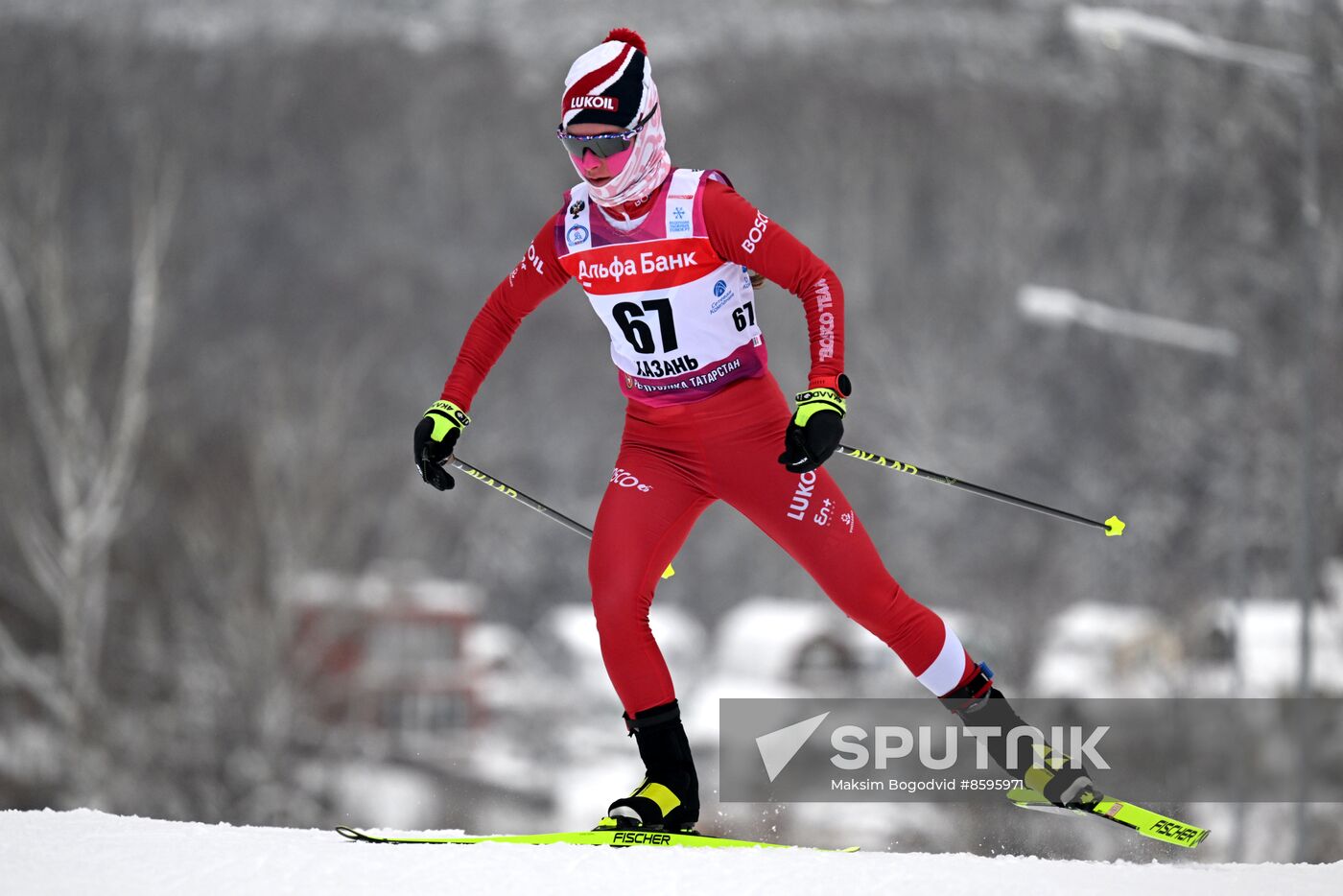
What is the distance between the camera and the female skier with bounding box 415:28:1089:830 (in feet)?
14.9

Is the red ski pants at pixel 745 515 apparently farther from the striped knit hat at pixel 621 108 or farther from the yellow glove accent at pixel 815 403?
the striped knit hat at pixel 621 108

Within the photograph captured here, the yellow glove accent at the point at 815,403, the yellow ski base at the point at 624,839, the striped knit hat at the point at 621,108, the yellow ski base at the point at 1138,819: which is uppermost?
the striped knit hat at the point at 621,108

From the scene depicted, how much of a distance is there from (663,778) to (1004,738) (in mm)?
1101

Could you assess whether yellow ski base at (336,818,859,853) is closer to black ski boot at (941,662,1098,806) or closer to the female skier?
the female skier

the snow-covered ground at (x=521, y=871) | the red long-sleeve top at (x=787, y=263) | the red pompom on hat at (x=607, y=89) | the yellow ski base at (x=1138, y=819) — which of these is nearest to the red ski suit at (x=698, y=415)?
the red long-sleeve top at (x=787, y=263)

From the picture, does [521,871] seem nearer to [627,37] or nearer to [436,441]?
[436,441]

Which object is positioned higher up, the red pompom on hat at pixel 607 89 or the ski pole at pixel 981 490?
the red pompom on hat at pixel 607 89

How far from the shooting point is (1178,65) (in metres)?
61.9

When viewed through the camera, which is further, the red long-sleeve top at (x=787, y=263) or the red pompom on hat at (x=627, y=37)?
A: the red pompom on hat at (x=627, y=37)

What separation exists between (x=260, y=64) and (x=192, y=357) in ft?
90.5

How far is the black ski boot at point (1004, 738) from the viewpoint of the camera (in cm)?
476

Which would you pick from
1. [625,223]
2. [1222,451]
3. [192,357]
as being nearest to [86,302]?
[192,357]

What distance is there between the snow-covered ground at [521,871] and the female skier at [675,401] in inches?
19.6

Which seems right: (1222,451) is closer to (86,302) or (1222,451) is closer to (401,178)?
(86,302)
